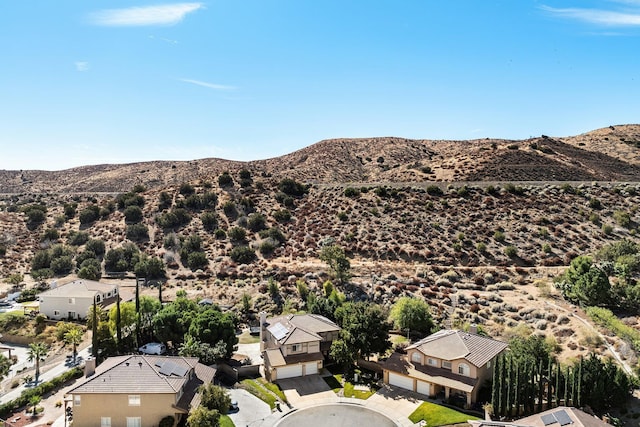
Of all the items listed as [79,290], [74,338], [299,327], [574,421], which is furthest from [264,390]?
[79,290]

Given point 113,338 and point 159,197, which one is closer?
point 113,338

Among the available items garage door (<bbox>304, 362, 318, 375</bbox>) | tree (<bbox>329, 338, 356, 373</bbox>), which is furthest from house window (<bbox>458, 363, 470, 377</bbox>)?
garage door (<bbox>304, 362, 318, 375</bbox>)

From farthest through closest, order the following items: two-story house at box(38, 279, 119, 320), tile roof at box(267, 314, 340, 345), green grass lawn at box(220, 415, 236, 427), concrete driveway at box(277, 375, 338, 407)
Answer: two-story house at box(38, 279, 119, 320)
tile roof at box(267, 314, 340, 345)
concrete driveway at box(277, 375, 338, 407)
green grass lawn at box(220, 415, 236, 427)

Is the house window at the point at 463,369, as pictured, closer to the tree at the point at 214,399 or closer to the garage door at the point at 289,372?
the garage door at the point at 289,372

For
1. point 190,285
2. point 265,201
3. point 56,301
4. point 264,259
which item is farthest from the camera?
point 265,201

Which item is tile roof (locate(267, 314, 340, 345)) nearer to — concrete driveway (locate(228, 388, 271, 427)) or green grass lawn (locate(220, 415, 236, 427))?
concrete driveway (locate(228, 388, 271, 427))

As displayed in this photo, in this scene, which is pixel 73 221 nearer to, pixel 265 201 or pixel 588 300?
pixel 265 201

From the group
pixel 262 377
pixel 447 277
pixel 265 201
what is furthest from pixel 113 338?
pixel 265 201
